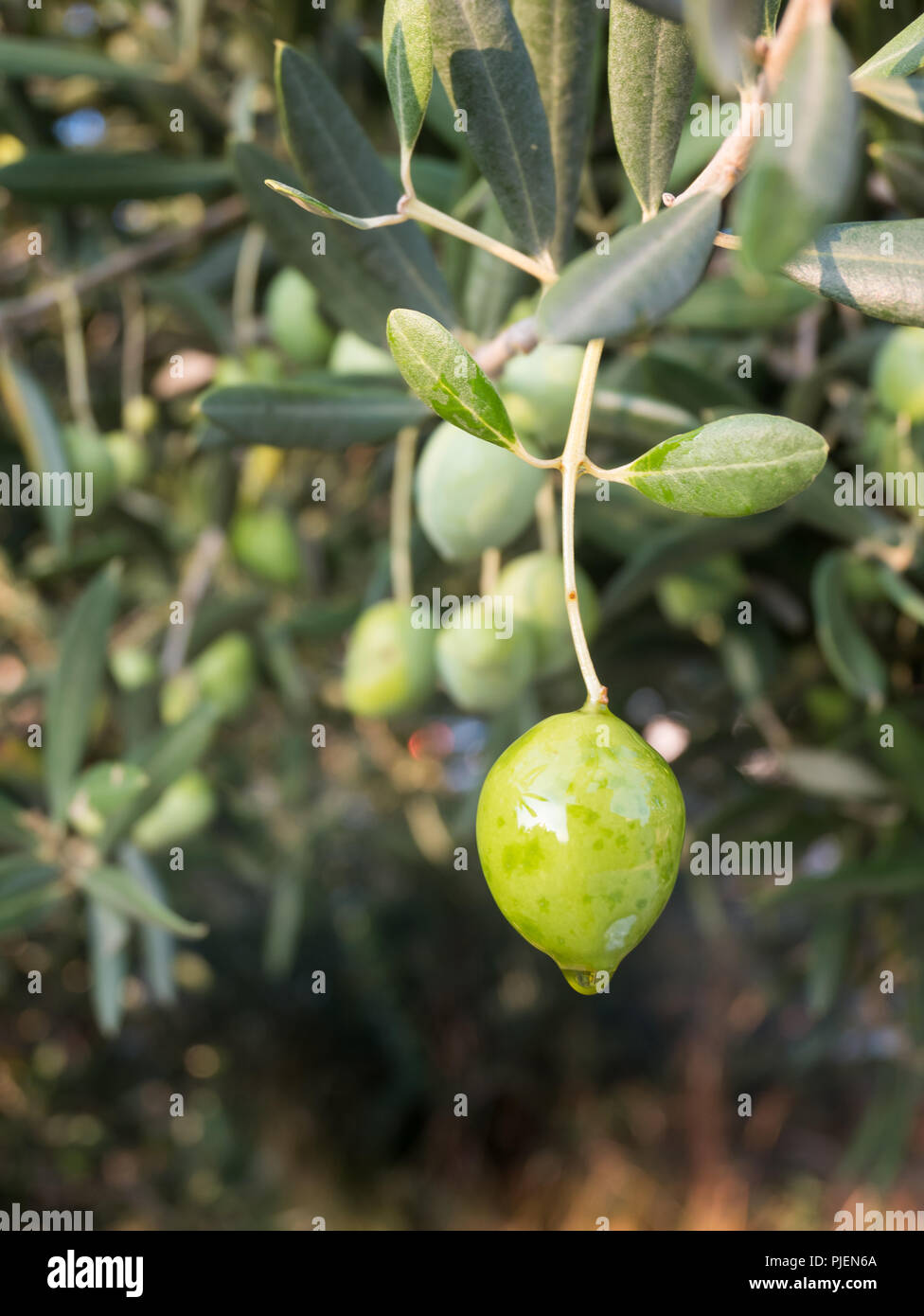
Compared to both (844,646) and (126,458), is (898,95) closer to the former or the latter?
(844,646)

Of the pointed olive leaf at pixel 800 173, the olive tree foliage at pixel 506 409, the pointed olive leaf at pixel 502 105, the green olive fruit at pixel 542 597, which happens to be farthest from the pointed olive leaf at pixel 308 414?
the pointed olive leaf at pixel 800 173

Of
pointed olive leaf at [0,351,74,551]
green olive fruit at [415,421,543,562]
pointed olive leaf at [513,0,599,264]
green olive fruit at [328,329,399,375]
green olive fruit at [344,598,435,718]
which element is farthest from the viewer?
pointed olive leaf at [0,351,74,551]

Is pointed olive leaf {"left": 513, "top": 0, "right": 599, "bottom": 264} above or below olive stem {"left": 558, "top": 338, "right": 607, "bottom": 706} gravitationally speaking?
above

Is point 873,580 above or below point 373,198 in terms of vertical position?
below

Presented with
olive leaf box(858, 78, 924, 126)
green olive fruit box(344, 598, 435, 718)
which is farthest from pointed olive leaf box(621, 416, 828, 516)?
green olive fruit box(344, 598, 435, 718)

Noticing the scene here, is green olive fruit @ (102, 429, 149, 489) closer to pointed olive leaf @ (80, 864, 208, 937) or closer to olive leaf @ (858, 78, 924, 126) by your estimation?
pointed olive leaf @ (80, 864, 208, 937)

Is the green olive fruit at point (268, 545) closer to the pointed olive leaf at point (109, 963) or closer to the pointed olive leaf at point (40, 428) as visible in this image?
the pointed olive leaf at point (40, 428)
